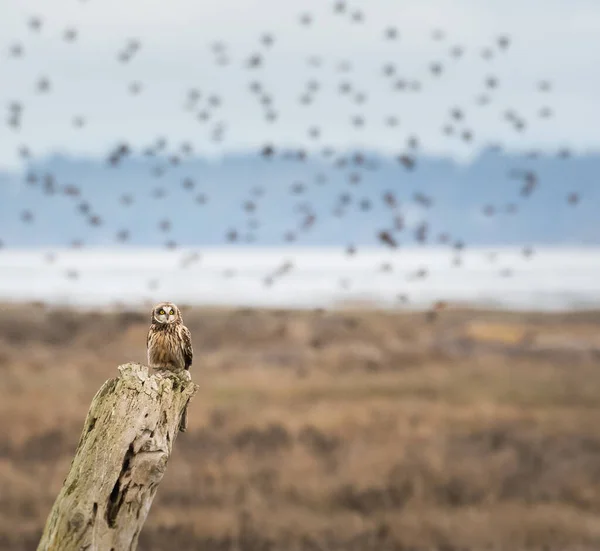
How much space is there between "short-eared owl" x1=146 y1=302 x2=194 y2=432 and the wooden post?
1473 mm

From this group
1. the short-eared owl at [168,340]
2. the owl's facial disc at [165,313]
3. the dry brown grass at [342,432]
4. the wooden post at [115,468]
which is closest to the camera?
the wooden post at [115,468]

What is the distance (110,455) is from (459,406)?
22.3 m

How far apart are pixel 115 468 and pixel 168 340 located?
182 centimetres

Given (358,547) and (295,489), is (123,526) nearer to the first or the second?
(358,547)

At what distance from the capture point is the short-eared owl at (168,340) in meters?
6.64

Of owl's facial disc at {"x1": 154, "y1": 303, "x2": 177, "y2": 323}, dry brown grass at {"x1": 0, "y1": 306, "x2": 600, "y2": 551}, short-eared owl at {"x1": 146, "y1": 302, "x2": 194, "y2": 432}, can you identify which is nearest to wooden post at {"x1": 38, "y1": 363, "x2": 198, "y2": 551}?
short-eared owl at {"x1": 146, "y1": 302, "x2": 194, "y2": 432}

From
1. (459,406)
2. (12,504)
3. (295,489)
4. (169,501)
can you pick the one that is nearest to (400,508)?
(295,489)

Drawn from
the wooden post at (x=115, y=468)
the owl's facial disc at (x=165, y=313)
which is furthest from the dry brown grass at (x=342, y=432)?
the wooden post at (x=115, y=468)

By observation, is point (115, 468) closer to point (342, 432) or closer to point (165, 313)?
point (165, 313)

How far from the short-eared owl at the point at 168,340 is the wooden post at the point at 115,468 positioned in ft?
4.83

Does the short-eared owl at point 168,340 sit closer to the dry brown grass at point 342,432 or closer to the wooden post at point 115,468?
the wooden post at point 115,468

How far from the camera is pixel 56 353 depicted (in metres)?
33.3

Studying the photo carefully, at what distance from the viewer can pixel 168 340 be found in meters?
6.73

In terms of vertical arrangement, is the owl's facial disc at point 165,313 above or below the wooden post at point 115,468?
above
